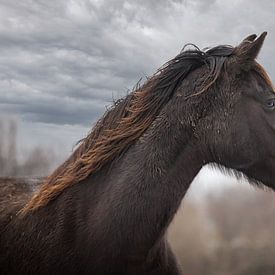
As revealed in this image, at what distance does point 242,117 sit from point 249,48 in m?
0.58

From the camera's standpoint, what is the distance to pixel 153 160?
4535 millimetres

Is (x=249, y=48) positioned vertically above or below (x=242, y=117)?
above

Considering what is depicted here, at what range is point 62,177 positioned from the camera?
16.3ft

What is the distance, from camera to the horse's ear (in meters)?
4.39

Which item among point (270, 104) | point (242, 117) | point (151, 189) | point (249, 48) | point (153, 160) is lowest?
point (151, 189)

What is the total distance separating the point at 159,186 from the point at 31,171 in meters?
7.48

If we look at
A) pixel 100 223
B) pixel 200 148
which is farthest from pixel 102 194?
pixel 200 148

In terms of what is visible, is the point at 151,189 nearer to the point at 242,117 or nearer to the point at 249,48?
the point at 242,117

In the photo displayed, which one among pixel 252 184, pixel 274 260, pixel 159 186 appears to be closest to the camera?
pixel 159 186

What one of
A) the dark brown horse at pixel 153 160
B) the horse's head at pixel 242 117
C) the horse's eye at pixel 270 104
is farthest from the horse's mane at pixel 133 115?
the horse's eye at pixel 270 104

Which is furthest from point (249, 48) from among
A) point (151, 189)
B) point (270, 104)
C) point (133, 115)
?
point (151, 189)

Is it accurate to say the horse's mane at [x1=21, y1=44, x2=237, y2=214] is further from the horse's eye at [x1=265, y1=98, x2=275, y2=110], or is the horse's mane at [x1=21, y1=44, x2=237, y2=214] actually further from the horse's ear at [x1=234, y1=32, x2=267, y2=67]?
the horse's eye at [x1=265, y1=98, x2=275, y2=110]

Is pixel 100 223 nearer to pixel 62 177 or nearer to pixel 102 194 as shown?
pixel 102 194

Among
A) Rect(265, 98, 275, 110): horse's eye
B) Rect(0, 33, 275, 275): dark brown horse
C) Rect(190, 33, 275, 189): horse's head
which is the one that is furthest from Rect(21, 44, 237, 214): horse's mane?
Rect(265, 98, 275, 110): horse's eye
